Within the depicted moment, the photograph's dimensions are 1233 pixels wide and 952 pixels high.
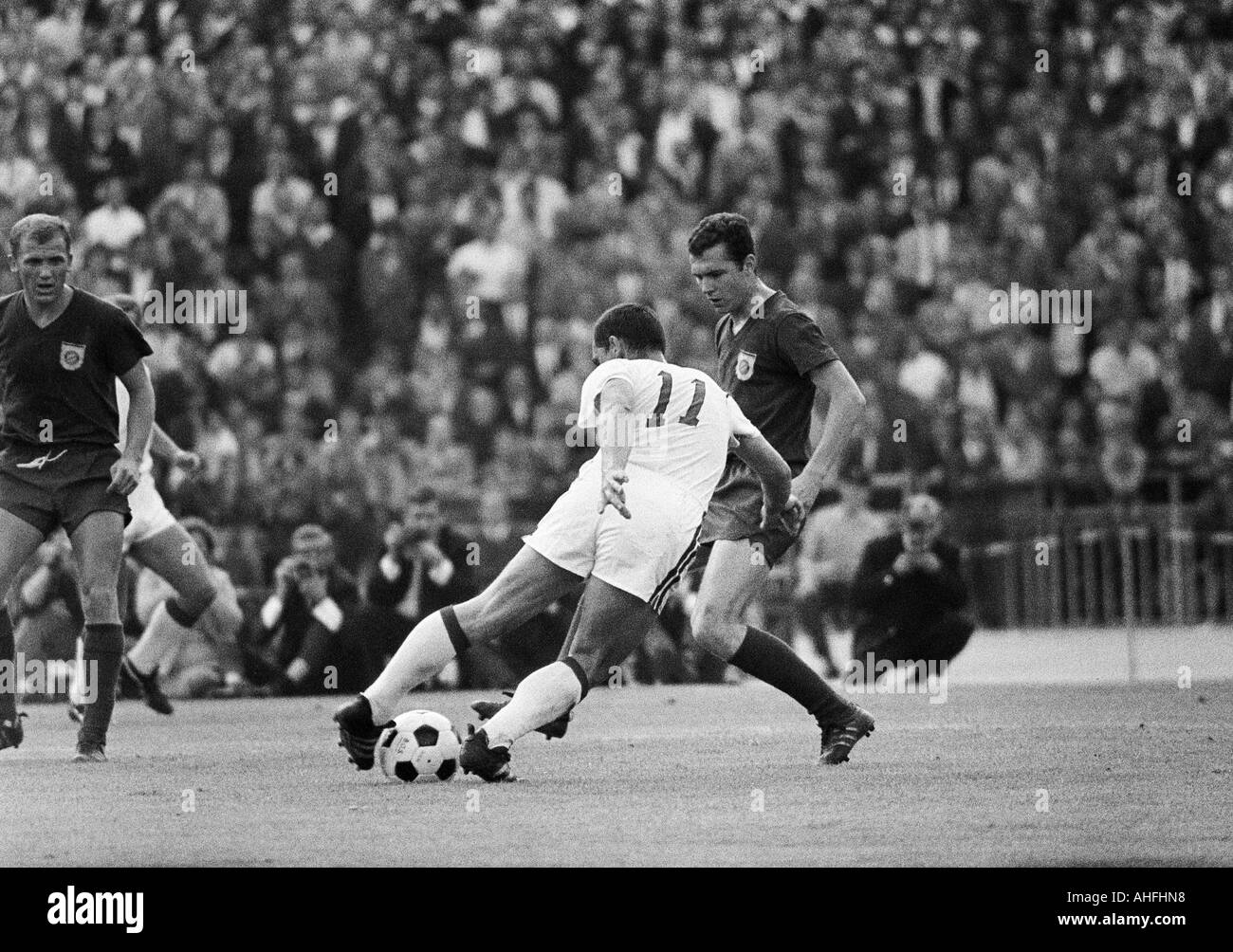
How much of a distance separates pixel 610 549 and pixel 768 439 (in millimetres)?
1194

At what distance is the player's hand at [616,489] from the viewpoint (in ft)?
25.0

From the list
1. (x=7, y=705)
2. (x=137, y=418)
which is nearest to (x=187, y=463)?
(x=7, y=705)

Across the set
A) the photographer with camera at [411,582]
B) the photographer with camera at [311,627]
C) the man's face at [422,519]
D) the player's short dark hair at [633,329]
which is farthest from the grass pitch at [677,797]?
the man's face at [422,519]

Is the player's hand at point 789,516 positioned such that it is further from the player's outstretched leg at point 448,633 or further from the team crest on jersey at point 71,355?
Result: the team crest on jersey at point 71,355

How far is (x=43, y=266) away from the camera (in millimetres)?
8953

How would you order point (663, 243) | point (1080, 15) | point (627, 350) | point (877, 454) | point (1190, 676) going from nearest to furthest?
point (627, 350) < point (1190, 676) < point (877, 454) < point (663, 243) < point (1080, 15)

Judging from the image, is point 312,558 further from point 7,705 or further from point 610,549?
point 610,549

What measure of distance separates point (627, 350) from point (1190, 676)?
7422 millimetres

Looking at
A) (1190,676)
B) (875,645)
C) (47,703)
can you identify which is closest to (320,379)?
(47,703)

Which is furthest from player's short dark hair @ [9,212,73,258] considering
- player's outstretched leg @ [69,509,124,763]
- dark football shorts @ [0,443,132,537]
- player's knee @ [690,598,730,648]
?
player's knee @ [690,598,730,648]

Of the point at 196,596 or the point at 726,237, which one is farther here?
the point at 196,596

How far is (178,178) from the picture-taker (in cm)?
1833

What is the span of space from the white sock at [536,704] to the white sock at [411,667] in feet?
1.08
